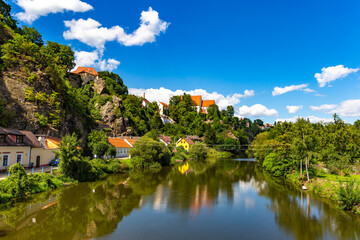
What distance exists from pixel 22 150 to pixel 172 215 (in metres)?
20.5

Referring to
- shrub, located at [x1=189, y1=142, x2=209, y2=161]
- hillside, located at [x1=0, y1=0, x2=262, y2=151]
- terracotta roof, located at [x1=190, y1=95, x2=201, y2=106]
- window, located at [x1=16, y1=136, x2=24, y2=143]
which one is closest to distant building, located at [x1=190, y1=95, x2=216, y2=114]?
terracotta roof, located at [x1=190, y1=95, x2=201, y2=106]

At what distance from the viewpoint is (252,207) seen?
21.5 metres

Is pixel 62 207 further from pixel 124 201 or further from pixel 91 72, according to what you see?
Answer: pixel 91 72

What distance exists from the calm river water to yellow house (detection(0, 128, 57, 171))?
6770mm

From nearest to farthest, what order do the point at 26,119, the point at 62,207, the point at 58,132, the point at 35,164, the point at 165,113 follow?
the point at 62,207 < the point at 35,164 < the point at 26,119 < the point at 58,132 < the point at 165,113

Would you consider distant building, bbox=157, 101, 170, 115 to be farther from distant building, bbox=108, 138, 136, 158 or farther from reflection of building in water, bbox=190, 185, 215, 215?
reflection of building in water, bbox=190, 185, 215, 215

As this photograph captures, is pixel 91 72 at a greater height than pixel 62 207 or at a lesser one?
greater

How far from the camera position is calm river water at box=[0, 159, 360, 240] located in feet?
48.1

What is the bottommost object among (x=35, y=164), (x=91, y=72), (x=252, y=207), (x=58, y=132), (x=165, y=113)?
(x=252, y=207)

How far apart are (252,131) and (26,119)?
126 m

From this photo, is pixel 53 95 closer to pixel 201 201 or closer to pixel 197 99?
pixel 201 201

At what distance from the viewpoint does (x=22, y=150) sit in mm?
26672

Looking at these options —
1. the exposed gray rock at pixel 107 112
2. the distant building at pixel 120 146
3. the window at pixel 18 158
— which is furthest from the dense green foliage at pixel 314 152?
the exposed gray rock at pixel 107 112

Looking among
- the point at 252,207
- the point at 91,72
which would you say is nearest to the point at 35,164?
the point at 252,207
